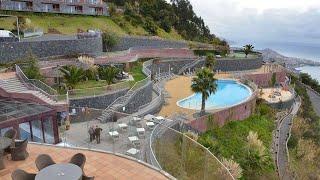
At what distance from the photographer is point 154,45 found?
60000 millimetres

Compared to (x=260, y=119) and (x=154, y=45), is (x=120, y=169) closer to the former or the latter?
(x=260, y=119)

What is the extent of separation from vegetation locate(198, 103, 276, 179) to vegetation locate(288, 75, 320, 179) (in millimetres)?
2613

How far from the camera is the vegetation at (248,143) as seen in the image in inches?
1073

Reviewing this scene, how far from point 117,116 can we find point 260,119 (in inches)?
1036

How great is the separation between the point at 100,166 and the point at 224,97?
31.2 metres

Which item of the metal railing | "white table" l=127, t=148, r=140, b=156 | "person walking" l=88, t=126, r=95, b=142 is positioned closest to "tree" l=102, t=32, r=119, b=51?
the metal railing

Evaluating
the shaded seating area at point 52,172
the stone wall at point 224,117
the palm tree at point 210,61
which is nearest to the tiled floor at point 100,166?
the shaded seating area at point 52,172

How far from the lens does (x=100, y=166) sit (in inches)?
472

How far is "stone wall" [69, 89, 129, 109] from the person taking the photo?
84.5 ft

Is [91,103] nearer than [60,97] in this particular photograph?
No

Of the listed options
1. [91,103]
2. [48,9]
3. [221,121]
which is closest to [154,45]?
[48,9]

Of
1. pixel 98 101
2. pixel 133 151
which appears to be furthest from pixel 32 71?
pixel 133 151

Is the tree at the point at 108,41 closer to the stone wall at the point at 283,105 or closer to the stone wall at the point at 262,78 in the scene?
the stone wall at the point at 262,78

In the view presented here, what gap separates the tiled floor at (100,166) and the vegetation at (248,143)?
46.8 feet
